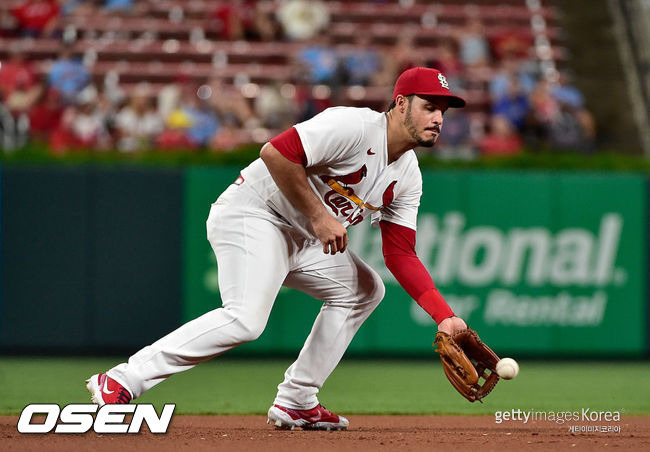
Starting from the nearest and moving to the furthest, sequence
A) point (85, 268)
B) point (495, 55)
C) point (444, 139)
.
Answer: point (85, 268), point (444, 139), point (495, 55)

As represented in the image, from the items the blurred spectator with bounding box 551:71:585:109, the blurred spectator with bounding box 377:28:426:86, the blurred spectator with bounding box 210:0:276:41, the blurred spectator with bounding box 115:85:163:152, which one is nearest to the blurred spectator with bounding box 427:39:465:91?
the blurred spectator with bounding box 377:28:426:86

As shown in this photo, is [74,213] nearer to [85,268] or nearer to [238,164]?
[85,268]

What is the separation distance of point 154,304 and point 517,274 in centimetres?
316

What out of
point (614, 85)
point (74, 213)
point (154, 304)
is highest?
point (614, 85)

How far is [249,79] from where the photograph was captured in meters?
12.2

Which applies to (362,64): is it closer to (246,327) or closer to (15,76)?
(15,76)

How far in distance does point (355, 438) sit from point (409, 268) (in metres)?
0.88

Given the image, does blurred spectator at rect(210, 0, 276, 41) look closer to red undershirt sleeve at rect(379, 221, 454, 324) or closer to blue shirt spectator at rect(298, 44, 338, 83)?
blue shirt spectator at rect(298, 44, 338, 83)

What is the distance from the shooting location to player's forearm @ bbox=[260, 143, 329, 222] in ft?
15.1

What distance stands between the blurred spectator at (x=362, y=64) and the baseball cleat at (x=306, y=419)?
23.1 ft

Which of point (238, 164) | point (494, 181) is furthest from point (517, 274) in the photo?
point (238, 164)

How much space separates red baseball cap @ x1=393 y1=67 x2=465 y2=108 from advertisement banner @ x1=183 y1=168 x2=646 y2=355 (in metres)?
4.10

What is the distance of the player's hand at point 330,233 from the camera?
459cm

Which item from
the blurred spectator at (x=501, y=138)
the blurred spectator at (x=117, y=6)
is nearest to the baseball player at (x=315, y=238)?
the blurred spectator at (x=501, y=138)
